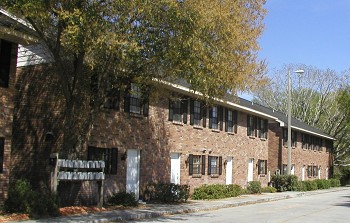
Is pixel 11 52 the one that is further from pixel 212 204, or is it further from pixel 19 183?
pixel 212 204

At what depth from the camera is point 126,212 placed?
57.7ft

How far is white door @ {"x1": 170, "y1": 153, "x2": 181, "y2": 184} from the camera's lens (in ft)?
83.1

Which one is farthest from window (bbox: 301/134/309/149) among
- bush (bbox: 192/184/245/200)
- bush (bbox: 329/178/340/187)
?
bush (bbox: 192/184/245/200)

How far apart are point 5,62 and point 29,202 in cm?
454

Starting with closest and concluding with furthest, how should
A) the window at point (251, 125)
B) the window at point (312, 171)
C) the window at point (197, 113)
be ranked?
the window at point (197, 113) < the window at point (251, 125) < the window at point (312, 171)

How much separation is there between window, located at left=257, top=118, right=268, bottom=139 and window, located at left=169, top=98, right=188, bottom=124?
38.8 ft

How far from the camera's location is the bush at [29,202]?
595 inches

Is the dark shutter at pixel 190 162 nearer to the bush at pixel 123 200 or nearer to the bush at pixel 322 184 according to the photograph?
the bush at pixel 123 200

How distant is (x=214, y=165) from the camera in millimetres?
29703

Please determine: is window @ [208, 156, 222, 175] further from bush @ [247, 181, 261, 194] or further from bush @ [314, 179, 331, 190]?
bush @ [314, 179, 331, 190]

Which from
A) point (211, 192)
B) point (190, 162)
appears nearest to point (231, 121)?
point (190, 162)

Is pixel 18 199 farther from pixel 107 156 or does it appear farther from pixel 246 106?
pixel 246 106

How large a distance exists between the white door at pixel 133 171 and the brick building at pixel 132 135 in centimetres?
4

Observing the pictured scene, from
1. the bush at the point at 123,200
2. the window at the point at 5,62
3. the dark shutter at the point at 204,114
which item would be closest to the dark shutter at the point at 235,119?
the dark shutter at the point at 204,114
